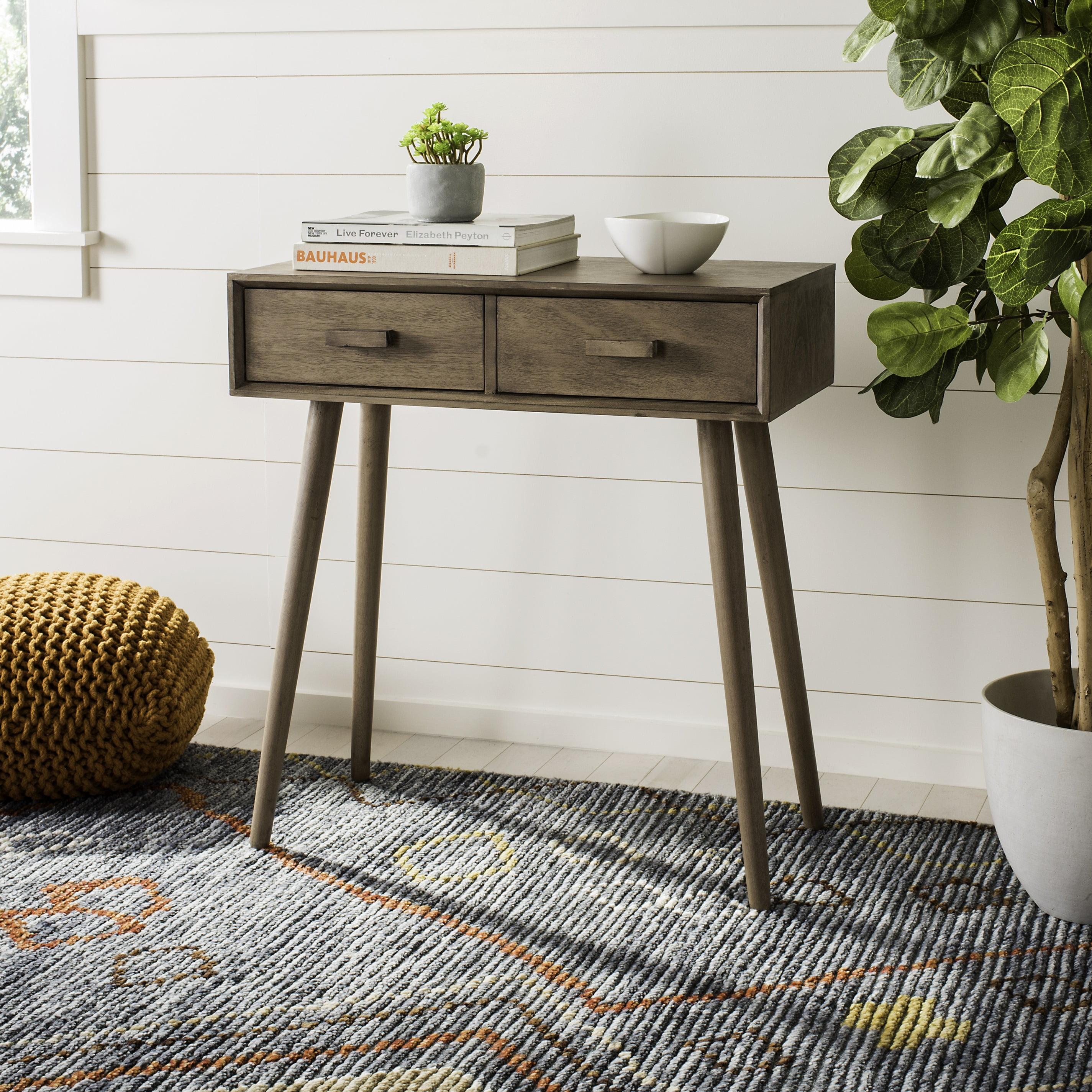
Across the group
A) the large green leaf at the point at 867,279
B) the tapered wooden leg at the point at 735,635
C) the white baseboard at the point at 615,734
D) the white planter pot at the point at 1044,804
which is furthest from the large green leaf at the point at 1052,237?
the white baseboard at the point at 615,734

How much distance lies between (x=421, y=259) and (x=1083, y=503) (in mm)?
774

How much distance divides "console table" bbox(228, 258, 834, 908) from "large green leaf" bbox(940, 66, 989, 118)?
0.79 ft

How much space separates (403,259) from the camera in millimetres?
1564

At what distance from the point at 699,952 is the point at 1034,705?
0.52m

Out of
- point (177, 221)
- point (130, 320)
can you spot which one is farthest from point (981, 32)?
point (130, 320)

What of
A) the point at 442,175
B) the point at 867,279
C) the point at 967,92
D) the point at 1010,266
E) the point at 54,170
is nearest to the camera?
the point at 1010,266

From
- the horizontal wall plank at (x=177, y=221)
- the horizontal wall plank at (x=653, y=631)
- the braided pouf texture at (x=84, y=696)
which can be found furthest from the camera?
the horizontal wall plank at (x=177, y=221)

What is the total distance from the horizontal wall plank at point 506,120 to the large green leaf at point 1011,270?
529mm

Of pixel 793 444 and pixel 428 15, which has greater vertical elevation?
pixel 428 15

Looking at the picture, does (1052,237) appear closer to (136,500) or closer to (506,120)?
(506,120)

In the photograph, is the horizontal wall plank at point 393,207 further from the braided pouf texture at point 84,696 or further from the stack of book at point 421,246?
the braided pouf texture at point 84,696

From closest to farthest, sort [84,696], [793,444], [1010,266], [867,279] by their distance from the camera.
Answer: [1010,266]
[867,279]
[84,696]
[793,444]

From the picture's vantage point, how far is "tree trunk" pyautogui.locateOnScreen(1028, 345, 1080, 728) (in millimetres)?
1471

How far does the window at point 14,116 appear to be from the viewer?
222 centimetres
